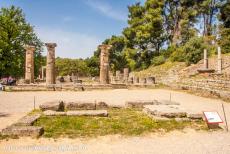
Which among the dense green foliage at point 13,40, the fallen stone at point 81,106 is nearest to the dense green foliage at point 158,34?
the dense green foliage at point 13,40

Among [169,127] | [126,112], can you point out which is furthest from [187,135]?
[126,112]

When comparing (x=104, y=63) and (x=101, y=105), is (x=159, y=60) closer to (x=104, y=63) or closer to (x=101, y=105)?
(x=104, y=63)

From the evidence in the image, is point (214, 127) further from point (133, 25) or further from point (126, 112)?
point (133, 25)

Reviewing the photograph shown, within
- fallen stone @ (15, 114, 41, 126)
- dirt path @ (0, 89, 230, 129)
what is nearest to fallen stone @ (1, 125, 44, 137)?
fallen stone @ (15, 114, 41, 126)

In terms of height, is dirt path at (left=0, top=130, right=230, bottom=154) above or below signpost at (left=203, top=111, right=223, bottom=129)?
below

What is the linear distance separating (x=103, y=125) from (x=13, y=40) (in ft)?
95.4

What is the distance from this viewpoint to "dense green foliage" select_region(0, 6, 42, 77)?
3381cm

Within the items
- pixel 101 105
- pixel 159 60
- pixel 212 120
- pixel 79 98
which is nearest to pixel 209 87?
pixel 79 98

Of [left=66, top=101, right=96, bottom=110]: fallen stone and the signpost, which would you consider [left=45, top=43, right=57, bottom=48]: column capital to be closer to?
[left=66, top=101, right=96, bottom=110]: fallen stone

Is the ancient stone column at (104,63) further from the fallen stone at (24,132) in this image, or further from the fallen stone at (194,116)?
the fallen stone at (24,132)

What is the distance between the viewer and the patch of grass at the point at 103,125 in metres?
8.69

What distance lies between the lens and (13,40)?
117ft

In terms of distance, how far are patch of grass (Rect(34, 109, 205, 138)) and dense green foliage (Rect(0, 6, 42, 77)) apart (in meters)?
24.9

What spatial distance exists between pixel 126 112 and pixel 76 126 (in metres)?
3.53
